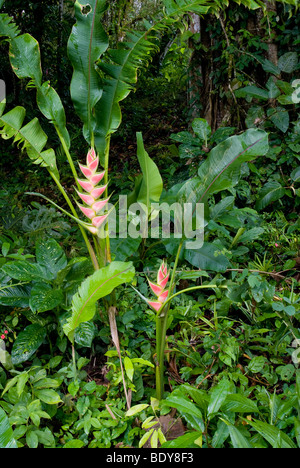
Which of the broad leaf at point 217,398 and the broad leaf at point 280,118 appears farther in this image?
the broad leaf at point 280,118

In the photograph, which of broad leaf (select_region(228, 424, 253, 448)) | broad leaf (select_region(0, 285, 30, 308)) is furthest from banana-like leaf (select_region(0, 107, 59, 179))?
broad leaf (select_region(228, 424, 253, 448))

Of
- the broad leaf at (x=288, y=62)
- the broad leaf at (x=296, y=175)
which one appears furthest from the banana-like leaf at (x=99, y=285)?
the broad leaf at (x=288, y=62)

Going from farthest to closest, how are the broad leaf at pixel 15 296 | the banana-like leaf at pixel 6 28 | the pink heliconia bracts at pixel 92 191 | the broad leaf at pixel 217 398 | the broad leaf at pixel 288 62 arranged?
1. the broad leaf at pixel 288 62
2. the banana-like leaf at pixel 6 28
3. the broad leaf at pixel 15 296
4. the pink heliconia bracts at pixel 92 191
5. the broad leaf at pixel 217 398

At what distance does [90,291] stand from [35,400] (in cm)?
48

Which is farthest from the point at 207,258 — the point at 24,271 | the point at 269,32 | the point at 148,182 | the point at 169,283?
the point at 269,32

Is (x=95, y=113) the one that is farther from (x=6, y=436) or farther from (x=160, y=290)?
(x=6, y=436)

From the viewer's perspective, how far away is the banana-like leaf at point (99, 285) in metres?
1.27

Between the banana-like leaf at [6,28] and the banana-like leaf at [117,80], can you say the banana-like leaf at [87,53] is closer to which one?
the banana-like leaf at [117,80]

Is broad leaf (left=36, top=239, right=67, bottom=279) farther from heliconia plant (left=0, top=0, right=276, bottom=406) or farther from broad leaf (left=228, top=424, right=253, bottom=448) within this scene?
broad leaf (left=228, top=424, right=253, bottom=448)

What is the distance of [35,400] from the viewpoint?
134 cm

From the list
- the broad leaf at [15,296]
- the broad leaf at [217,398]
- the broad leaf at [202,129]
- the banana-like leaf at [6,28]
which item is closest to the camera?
the broad leaf at [217,398]

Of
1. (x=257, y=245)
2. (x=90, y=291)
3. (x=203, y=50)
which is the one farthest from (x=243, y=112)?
(x=90, y=291)

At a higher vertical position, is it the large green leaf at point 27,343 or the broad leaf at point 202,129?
the broad leaf at point 202,129

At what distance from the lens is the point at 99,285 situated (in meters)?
1.27
